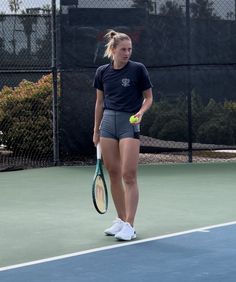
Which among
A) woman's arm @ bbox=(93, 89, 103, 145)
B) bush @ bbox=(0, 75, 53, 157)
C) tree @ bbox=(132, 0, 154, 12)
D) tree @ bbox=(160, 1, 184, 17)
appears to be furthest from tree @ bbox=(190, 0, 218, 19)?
woman's arm @ bbox=(93, 89, 103, 145)

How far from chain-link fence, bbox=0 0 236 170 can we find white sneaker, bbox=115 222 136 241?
563cm

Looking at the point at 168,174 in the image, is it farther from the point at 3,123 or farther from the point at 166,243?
the point at 166,243

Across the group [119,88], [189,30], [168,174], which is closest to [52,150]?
[168,174]

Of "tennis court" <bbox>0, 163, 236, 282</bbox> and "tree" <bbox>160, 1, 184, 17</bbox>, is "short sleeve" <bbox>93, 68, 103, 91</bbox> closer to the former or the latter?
"tennis court" <bbox>0, 163, 236, 282</bbox>

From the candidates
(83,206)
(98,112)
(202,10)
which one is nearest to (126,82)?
(98,112)

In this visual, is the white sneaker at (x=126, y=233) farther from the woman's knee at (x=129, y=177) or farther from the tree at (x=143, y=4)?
the tree at (x=143, y=4)

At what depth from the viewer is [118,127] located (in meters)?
6.18

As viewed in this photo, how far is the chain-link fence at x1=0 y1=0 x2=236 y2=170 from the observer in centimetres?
1167

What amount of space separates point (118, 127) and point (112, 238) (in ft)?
3.14

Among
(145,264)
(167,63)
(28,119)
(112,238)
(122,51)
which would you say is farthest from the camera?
(28,119)

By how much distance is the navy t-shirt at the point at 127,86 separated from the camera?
20.2 ft

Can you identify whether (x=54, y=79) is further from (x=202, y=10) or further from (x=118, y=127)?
(x=118, y=127)

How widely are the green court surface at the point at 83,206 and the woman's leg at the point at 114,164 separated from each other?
1.26 feet

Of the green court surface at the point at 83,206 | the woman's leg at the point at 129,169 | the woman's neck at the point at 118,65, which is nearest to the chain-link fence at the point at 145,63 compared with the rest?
the green court surface at the point at 83,206
